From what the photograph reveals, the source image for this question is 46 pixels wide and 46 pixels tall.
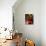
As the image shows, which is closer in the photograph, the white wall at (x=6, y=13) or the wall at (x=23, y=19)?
the white wall at (x=6, y=13)

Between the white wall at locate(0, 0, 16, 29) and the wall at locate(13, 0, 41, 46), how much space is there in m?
0.84

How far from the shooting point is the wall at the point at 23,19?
14.9 ft

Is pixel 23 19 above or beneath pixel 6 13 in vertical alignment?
beneath

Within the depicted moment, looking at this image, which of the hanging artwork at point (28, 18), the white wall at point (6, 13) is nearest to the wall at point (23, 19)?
the hanging artwork at point (28, 18)

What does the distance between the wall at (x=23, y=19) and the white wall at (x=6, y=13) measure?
2.76 feet

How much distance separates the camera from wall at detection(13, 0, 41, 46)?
4551 mm

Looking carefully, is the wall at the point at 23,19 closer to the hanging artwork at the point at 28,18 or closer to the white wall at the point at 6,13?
the hanging artwork at the point at 28,18

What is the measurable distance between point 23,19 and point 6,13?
102 cm

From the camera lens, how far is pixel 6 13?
12.3 feet

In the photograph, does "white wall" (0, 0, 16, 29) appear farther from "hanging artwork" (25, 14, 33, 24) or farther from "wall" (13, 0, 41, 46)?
"hanging artwork" (25, 14, 33, 24)

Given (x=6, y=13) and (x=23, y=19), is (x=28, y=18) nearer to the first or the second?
(x=23, y=19)

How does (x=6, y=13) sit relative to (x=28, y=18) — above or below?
above

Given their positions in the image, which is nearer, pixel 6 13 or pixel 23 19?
pixel 6 13

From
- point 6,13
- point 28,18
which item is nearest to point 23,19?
point 28,18
